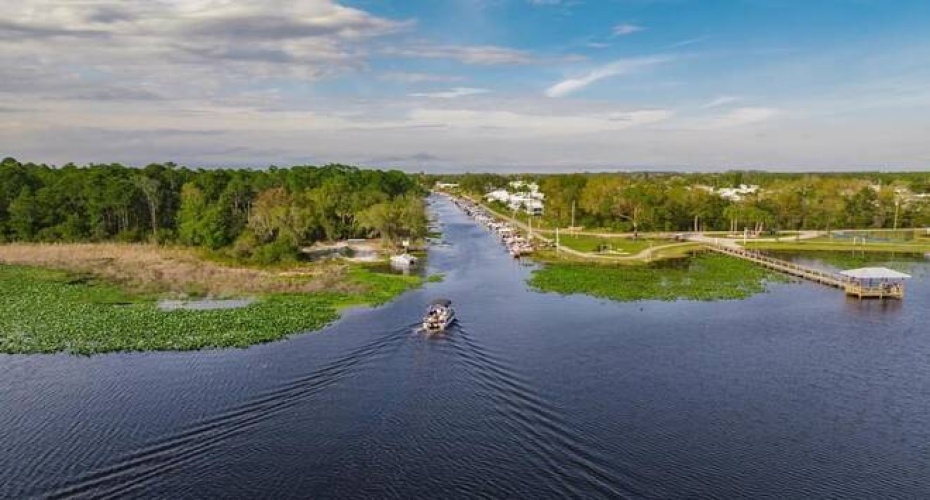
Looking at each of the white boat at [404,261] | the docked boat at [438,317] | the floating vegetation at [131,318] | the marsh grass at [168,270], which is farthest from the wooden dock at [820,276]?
the marsh grass at [168,270]

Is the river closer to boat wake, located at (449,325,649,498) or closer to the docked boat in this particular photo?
boat wake, located at (449,325,649,498)

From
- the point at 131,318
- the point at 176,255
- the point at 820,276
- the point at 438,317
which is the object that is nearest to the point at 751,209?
the point at 820,276

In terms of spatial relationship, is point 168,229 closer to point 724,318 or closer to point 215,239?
point 215,239

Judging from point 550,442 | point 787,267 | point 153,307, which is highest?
point 787,267

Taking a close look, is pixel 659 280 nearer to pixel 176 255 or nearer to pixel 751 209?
pixel 751 209

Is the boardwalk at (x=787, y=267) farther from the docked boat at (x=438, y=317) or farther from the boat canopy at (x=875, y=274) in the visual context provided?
the docked boat at (x=438, y=317)

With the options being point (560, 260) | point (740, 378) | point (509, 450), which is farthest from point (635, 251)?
point (509, 450)
